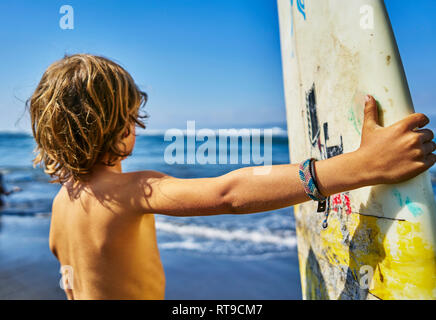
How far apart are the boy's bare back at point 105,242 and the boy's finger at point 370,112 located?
874 mm

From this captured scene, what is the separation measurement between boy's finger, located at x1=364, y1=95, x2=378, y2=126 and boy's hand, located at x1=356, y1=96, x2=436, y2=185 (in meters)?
0.07

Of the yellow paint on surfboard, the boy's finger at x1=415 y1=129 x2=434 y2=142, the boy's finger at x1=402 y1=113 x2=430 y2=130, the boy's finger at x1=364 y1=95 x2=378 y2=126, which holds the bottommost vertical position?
the yellow paint on surfboard

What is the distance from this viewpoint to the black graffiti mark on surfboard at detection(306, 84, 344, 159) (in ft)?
4.17

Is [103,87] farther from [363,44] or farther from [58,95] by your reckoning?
[363,44]

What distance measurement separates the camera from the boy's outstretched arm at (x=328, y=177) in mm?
807

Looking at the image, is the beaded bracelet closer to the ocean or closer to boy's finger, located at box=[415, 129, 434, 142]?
boy's finger, located at box=[415, 129, 434, 142]

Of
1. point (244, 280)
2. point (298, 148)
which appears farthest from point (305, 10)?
point (244, 280)

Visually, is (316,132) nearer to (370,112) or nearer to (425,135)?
(370,112)

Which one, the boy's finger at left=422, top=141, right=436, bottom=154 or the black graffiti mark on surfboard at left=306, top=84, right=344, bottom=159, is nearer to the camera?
the boy's finger at left=422, top=141, right=436, bottom=154

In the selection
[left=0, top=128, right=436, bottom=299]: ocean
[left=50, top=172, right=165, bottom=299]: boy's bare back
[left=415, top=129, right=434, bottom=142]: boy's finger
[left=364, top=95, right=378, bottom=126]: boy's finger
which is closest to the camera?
[left=415, top=129, right=434, bottom=142]: boy's finger

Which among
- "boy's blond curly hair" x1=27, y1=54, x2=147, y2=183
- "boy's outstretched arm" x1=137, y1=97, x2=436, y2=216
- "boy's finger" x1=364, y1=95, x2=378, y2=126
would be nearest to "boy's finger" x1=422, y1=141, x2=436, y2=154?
"boy's outstretched arm" x1=137, y1=97, x2=436, y2=216

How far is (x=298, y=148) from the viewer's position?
1944 mm

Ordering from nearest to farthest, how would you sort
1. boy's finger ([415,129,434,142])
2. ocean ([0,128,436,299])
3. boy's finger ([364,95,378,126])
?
boy's finger ([415,129,434,142]) → boy's finger ([364,95,378,126]) → ocean ([0,128,436,299])
